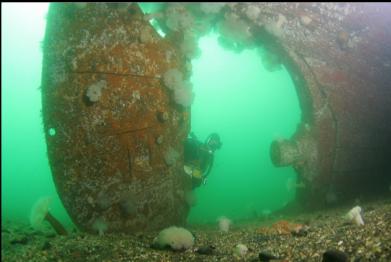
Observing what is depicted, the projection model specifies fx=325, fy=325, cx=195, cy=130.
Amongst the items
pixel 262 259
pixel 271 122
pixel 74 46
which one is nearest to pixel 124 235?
pixel 262 259

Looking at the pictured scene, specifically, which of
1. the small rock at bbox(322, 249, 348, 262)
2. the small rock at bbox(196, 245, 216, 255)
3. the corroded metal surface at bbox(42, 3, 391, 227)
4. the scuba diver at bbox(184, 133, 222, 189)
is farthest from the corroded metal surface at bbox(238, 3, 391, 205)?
the small rock at bbox(322, 249, 348, 262)

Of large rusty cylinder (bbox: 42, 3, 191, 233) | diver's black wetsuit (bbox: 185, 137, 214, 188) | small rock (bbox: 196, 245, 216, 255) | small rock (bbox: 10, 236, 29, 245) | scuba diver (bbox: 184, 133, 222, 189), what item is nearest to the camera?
small rock (bbox: 196, 245, 216, 255)

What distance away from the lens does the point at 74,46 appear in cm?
565

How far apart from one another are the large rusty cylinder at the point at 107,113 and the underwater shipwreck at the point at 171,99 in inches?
0.7

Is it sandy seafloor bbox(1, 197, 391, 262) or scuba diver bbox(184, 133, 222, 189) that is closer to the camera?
sandy seafloor bbox(1, 197, 391, 262)

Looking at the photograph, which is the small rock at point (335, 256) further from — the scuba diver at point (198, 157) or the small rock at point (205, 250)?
the scuba diver at point (198, 157)

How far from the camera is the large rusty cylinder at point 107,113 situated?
5641 mm

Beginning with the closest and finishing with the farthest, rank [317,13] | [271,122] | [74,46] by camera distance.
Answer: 1. [74,46]
2. [317,13]
3. [271,122]

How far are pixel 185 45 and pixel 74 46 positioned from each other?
224cm

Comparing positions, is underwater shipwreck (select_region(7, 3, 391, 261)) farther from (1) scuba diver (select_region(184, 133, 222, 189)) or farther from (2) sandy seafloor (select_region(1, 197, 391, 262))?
(1) scuba diver (select_region(184, 133, 222, 189))

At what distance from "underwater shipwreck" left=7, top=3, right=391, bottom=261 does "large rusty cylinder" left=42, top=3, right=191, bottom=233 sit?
18mm

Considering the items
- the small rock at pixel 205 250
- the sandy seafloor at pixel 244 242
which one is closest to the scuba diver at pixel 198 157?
the sandy seafloor at pixel 244 242

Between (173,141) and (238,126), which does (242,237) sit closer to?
(173,141)

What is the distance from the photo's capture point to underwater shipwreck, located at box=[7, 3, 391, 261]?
5.68m
